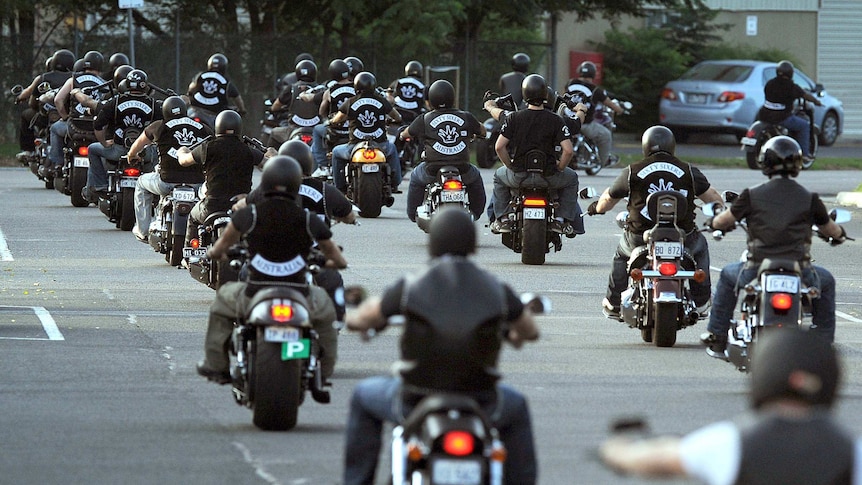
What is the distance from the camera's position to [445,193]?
19734 mm

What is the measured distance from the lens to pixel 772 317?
10.9m

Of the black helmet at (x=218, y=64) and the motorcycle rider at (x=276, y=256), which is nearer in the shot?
the motorcycle rider at (x=276, y=256)

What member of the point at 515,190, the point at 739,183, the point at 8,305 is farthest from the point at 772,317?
the point at 739,183

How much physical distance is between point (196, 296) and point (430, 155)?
4783 mm

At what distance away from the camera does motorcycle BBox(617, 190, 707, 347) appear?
13.0m

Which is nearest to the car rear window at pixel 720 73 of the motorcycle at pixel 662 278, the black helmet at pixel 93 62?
the black helmet at pixel 93 62

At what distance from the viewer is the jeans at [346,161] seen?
75.9 ft

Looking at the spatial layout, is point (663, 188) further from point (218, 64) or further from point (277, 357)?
point (218, 64)

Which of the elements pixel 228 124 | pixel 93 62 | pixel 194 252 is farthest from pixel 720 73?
pixel 228 124

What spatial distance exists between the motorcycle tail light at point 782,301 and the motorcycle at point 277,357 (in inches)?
106

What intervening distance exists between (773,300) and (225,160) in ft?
17.7

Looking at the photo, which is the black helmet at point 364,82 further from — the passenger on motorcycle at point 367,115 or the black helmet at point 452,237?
the black helmet at point 452,237

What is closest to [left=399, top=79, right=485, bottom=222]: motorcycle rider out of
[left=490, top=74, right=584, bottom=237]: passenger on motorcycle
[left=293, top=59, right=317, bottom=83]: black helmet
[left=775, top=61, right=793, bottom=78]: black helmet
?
[left=490, top=74, right=584, bottom=237]: passenger on motorcycle

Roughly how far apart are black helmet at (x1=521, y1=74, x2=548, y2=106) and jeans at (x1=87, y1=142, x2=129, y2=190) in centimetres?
592
